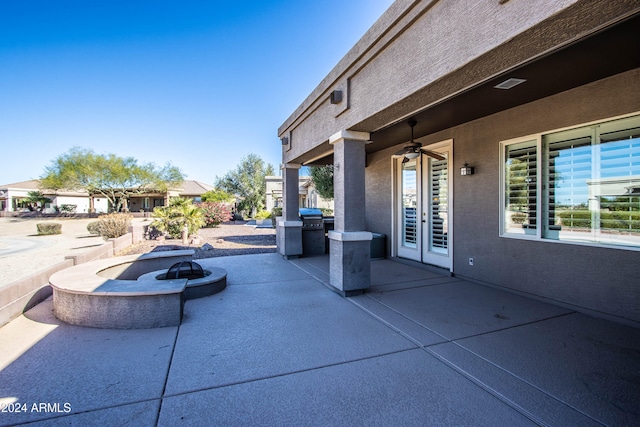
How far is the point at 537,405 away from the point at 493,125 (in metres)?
4.68

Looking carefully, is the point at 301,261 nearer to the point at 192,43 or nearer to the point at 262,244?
the point at 262,244

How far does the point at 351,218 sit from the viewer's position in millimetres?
4965

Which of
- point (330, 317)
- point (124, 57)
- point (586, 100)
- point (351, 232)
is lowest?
point (330, 317)

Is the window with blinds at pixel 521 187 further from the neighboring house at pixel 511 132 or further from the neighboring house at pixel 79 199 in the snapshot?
the neighboring house at pixel 79 199

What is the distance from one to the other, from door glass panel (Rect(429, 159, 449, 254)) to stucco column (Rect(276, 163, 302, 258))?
3.59 m

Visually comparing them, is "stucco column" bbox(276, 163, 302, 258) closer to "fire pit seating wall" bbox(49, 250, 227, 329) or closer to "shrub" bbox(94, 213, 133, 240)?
"fire pit seating wall" bbox(49, 250, 227, 329)

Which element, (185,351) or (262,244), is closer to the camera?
(185,351)

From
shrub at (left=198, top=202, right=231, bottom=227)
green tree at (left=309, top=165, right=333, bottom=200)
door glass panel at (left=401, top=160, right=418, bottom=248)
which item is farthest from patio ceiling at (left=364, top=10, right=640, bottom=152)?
shrub at (left=198, top=202, right=231, bottom=227)

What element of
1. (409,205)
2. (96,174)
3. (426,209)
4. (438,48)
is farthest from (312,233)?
(96,174)

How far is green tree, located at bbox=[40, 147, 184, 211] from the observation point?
32334mm

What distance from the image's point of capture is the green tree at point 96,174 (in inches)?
1273

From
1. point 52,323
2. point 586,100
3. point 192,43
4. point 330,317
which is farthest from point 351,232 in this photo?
point 192,43

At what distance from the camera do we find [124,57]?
13.4 m

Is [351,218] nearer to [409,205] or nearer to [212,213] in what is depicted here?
[409,205]
